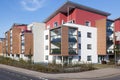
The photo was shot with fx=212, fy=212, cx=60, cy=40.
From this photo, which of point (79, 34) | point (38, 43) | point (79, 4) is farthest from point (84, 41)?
point (38, 43)

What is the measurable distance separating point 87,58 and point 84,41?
3713 millimetres

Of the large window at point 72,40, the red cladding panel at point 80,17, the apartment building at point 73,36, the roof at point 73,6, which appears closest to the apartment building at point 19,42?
the apartment building at point 73,36

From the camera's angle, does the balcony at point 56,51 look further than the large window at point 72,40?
No

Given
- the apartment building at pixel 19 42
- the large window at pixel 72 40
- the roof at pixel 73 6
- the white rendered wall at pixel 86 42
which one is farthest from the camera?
the apartment building at pixel 19 42

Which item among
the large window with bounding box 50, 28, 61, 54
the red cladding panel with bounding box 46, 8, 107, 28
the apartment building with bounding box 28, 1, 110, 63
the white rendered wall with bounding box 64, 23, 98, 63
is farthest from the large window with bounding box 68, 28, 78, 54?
the red cladding panel with bounding box 46, 8, 107, 28

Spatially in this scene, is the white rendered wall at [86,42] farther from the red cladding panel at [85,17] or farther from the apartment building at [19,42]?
the apartment building at [19,42]

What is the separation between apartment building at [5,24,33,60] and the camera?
54125 millimetres

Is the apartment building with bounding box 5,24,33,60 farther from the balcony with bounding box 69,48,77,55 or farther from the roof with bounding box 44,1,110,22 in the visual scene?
the balcony with bounding box 69,48,77,55

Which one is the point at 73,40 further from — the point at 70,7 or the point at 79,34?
the point at 70,7

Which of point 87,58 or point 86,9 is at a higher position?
point 86,9

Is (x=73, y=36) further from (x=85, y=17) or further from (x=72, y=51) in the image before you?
(x=85, y=17)

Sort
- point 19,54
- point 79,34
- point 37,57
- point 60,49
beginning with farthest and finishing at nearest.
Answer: point 19,54 → point 37,57 → point 79,34 → point 60,49

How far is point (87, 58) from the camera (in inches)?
1780

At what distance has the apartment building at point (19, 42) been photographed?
54125mm
